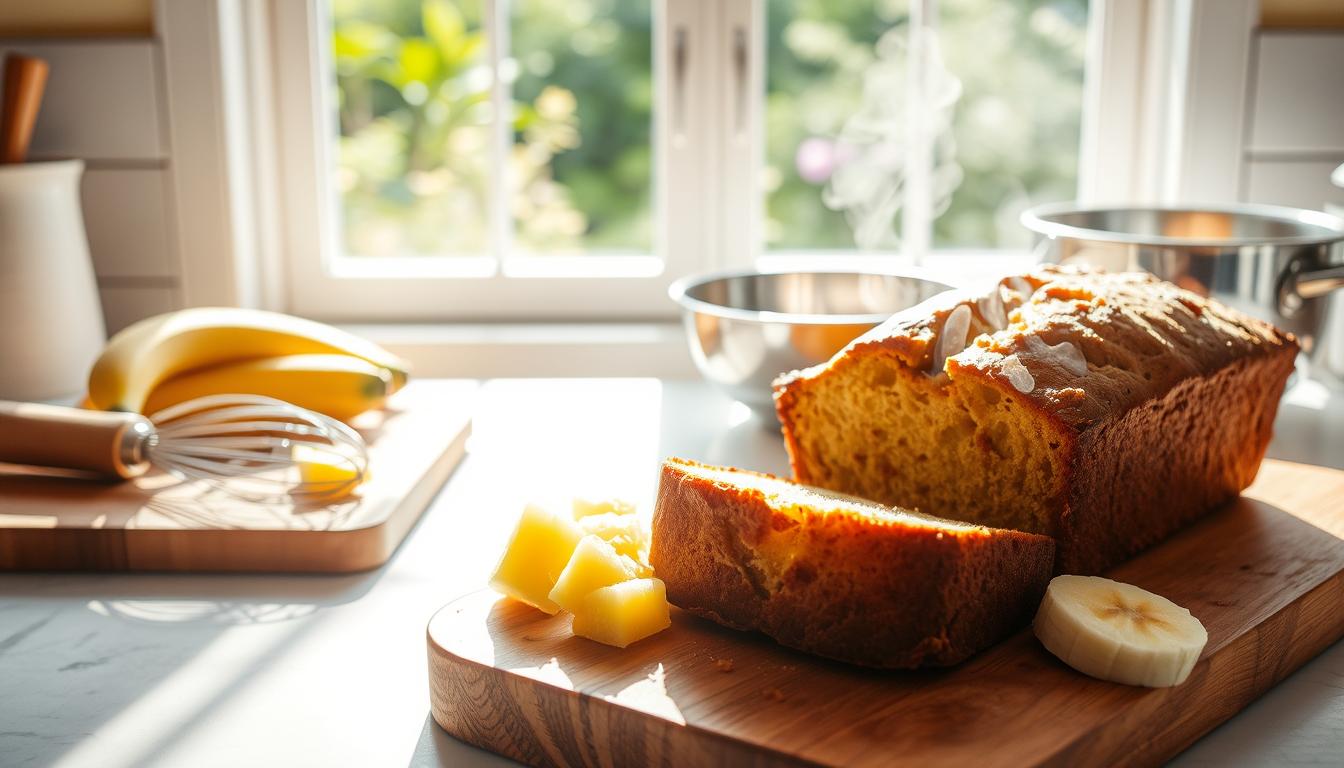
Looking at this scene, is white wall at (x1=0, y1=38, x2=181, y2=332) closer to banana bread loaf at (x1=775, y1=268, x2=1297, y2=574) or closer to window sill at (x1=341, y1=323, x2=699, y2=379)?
window sill at (x1=341, y1=323, x2=699, y2=379)

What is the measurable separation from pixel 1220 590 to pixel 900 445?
0.26 metres

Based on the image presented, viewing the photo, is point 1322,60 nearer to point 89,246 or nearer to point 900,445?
point 900,445

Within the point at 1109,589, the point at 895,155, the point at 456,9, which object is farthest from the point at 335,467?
the point at 456,9

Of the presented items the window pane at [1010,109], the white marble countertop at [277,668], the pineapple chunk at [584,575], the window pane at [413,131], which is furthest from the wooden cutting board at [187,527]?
the window pane at [413,131]

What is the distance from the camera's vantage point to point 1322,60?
1659 millimetres

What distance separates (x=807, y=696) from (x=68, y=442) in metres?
0.77

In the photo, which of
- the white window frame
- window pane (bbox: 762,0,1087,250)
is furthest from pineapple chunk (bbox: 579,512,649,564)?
window pane (bbox: 762,0,1087,250)

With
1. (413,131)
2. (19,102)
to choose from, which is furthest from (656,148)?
(413,131)

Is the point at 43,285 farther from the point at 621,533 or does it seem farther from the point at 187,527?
the point at 621,533

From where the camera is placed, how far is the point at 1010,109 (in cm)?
488

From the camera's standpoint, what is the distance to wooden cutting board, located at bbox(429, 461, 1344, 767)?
26.4 inches

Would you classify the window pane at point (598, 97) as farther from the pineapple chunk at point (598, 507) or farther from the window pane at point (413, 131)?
the pineapple chunk at point (598, 507)

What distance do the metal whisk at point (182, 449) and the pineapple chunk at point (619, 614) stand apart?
1.28 ft

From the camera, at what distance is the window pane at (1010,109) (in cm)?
425
